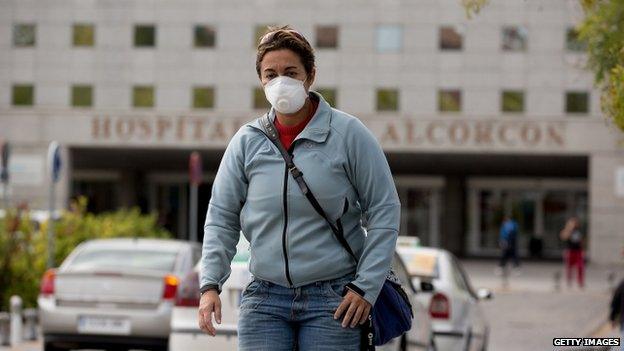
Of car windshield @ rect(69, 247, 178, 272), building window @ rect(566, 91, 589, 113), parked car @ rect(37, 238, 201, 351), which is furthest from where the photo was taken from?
building window @ rect(566, 91, 589, 113)

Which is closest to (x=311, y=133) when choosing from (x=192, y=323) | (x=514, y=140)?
(x=192, y=323)

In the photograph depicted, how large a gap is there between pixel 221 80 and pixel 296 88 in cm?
5195

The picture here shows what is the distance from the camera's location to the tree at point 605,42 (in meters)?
10.3

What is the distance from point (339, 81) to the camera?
56.0m

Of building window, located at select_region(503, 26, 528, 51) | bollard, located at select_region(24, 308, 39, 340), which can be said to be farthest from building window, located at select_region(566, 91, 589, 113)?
bollard, located at select_region(24, 308, 39, 340)

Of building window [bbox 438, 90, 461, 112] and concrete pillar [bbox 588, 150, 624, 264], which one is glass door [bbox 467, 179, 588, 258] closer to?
concrete pillar [bbox 588, 150, 624, 264]

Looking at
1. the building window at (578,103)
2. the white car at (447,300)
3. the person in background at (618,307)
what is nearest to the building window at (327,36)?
the building window at (578,103)

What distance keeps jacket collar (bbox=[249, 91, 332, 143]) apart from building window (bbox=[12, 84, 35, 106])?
5357 centimetres

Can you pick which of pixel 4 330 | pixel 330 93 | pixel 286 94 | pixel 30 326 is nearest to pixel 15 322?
pixel 4 330

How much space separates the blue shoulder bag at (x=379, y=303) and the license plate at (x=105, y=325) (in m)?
9.62

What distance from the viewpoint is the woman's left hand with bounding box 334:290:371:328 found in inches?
183

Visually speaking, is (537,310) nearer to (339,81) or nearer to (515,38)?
(515,38)

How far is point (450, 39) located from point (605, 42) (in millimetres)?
44923

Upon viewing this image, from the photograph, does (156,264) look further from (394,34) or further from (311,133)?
(394,34)
